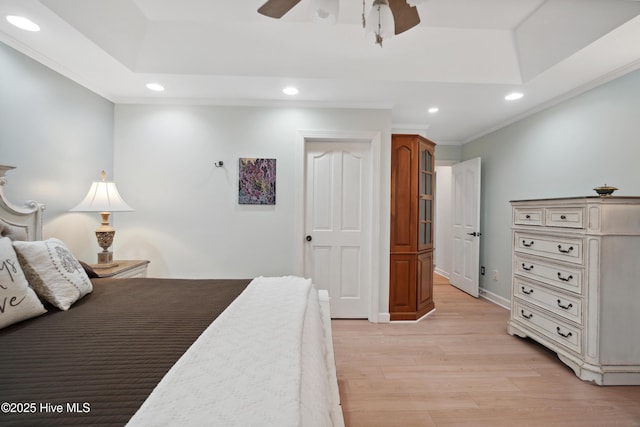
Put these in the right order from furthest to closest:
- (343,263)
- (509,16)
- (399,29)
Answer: (343,263), (509,16), (399,29)

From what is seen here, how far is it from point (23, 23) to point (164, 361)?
2.31 meters

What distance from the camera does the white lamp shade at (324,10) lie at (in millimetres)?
1243

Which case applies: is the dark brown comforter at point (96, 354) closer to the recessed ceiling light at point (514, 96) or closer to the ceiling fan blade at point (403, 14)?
the ceiling fan blade at point (403, 14)

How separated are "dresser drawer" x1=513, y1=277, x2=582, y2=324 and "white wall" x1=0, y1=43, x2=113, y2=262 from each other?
4.15 metres

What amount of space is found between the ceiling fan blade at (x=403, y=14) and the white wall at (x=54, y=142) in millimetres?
2542

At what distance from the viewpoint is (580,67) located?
2.22 m

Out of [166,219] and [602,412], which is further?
[166,219]

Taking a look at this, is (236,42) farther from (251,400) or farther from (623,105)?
(623,105)

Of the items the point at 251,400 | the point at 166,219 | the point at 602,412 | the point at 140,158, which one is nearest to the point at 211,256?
the point at 166,219

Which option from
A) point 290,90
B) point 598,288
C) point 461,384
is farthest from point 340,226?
point 598,288

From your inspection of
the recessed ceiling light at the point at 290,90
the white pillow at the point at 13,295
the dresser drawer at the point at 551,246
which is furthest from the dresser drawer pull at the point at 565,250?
the white pillow at the point at 13,295

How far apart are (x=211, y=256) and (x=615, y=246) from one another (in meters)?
3.44

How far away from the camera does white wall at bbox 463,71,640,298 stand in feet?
7.44

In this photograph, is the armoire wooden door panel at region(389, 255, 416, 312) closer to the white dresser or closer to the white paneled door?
the white paneled door
